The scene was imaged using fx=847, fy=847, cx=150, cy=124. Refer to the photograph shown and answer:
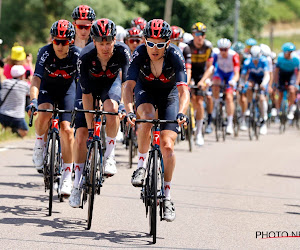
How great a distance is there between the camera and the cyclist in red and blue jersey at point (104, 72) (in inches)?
345

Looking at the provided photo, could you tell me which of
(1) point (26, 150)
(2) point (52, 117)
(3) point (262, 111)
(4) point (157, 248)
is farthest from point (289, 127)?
(4) point (157, 248)

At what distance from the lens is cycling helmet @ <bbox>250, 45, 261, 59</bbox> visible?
1992 cm

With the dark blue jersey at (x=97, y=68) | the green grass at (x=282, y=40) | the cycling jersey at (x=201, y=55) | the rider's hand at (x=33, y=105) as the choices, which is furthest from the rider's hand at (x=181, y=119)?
the green grass at (x=282, y=40)

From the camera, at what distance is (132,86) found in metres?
8.34

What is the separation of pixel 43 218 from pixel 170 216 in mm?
1413

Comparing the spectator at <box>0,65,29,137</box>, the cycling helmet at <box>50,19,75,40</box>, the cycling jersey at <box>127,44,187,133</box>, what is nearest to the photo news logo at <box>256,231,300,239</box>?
the cycling jersey at <box>127,44,187,133</box>

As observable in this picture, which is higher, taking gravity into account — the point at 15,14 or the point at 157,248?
the point at 15,14

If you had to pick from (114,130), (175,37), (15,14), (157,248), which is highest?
(15,14)

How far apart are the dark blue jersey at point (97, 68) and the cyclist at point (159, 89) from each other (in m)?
0.53

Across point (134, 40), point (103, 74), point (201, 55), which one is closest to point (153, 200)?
point (103, 74)

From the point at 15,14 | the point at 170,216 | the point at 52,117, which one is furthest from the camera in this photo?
the point at 15,14

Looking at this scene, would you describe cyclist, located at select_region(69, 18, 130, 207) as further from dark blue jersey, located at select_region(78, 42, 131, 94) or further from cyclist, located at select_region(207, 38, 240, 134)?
cyclist, located at select_region(207, 38, 240, 134)

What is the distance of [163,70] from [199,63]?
8751 mm

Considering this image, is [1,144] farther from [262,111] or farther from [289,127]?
[289,127]
